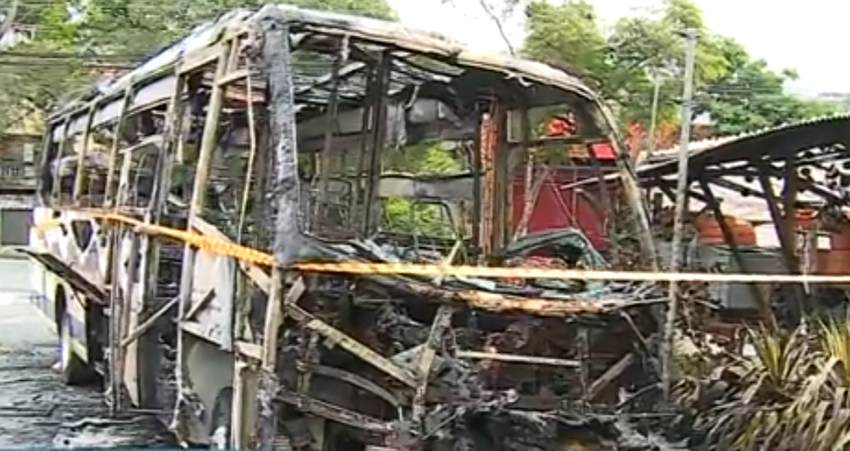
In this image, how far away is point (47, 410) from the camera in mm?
8906

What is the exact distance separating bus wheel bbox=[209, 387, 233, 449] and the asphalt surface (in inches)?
55.9

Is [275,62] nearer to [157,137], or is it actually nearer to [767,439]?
[157,137]

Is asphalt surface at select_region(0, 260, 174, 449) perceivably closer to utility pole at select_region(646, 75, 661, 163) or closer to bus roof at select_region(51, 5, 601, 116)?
bus roof at select_region(51, 5, 601, 116)

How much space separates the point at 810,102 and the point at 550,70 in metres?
17.7

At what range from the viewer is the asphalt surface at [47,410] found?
7465 millimetres

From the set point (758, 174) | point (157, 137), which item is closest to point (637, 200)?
point (157, 137)

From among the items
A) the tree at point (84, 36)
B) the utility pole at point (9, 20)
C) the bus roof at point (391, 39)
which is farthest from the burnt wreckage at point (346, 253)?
the utility pole at point (9, 20)

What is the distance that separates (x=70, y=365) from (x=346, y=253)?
550 centimetres

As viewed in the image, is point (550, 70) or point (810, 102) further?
point (810, 102)

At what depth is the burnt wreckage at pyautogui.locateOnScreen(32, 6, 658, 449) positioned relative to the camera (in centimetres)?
501

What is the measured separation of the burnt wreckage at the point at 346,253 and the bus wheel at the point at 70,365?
1.26 m

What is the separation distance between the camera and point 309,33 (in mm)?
5441

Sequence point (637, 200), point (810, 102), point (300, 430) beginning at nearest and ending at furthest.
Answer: point (300, 430) → point (637, 200) → point (810, 102)

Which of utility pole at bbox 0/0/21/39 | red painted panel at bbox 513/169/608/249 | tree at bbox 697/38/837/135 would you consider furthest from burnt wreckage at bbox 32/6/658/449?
utility pole at bbox 0/0/21/39
